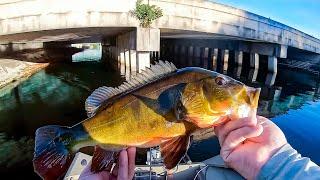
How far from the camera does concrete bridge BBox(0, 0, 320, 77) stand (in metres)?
21.5

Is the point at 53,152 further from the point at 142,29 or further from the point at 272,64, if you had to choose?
the point at 272,64

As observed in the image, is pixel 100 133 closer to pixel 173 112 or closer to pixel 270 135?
pixel 173 112

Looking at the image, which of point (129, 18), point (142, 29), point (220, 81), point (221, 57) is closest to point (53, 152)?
point (220, 81)

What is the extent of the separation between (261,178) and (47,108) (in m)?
17.5

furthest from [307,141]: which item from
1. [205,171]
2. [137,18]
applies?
[137,18]

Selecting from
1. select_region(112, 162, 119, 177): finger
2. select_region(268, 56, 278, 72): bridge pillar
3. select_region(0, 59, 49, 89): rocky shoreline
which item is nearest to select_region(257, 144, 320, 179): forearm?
select_region(112, 162, 119, 177): finger

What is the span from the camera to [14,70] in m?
28.5

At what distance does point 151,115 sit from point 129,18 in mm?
23952

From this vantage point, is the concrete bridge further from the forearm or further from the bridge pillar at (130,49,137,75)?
the forearm

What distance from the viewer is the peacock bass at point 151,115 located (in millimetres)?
2479

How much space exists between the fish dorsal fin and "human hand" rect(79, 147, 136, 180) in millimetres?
491

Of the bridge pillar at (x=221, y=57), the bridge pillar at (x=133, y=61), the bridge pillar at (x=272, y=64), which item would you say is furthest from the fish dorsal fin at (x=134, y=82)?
the bridge pillar at (x=221, y=57)

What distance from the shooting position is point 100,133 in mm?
2760

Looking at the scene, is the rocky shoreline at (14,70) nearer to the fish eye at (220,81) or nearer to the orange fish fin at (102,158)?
the orange fish fin at (102,158)
